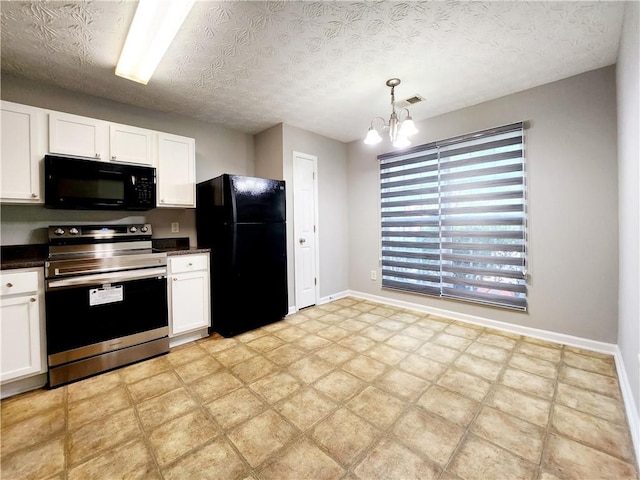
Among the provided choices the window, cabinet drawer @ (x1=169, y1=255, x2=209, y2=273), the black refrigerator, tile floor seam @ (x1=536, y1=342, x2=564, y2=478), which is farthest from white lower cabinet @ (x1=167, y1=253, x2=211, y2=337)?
tile floor seam @ (x1=536, y1=342, x2=564, y2=478)

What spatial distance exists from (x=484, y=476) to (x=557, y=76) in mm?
3134

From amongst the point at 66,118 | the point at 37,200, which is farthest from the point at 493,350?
the point at 66,118

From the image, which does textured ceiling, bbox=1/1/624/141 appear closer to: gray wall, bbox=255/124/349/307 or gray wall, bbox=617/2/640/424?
gray wall, bbox=617/2/640/424

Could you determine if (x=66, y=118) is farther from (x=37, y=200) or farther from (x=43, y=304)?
(x=43, y=304)

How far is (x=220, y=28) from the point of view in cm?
177

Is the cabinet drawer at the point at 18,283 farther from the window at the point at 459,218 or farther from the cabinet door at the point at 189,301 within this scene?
the window at the point at 459,218

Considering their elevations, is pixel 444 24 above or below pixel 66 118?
above

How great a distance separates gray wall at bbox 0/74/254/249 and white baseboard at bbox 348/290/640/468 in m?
2.73

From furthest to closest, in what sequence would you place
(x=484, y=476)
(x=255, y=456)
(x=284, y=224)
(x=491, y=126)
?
(x=284, y=224)
(x=491, y=126)
(x=255, y=456)
(x=484, y=476)

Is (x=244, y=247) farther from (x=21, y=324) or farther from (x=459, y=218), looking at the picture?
(x=459, y=218)

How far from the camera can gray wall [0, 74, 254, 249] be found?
2242mm

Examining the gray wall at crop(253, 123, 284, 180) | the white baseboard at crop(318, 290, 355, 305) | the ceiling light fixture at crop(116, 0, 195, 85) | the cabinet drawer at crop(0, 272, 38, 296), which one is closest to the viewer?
the ceiling light fixture at crop(116, 0, 195, 85)

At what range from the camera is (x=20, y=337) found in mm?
1846

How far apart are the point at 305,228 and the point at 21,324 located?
8.89 ft
